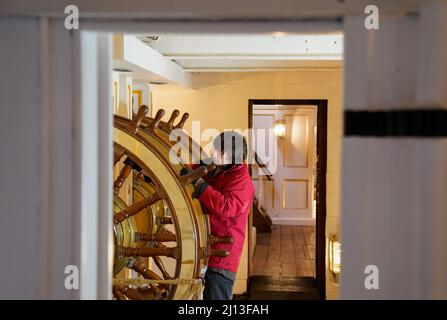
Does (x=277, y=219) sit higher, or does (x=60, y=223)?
(x=60, y=223)

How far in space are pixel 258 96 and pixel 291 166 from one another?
381cm

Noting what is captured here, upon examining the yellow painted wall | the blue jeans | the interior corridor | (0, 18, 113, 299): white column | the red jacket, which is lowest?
the interior corridor

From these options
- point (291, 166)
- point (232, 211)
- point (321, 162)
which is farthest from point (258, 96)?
point (291, 166)

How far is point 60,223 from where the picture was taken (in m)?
0.93

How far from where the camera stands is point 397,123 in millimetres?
856

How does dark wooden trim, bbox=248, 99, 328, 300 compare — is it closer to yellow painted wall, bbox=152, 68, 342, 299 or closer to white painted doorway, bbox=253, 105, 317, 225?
yellow painted wall, bbox=152, 68, 342, 299

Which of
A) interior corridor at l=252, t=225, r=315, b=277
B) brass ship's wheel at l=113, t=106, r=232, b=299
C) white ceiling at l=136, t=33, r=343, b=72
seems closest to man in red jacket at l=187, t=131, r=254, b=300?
brass ship's wheel at l=113, t=106, r=232, b=299

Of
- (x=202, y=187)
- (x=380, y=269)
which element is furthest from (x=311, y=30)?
(x=202, y=187)

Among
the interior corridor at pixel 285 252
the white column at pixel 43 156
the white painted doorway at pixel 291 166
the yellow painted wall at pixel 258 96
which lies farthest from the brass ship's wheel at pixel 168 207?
the white painted doorway at pixel 291 166

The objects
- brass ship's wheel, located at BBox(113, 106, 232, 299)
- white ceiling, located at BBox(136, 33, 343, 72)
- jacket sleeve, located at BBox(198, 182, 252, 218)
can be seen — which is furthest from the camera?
white ceiling, located at BBox(136, 33, 343, 72)

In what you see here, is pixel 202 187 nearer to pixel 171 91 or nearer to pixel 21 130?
pixel 21 130

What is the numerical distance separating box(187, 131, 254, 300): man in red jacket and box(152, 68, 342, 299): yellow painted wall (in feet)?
7.72

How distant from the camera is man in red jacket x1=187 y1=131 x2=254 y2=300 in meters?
2.78
